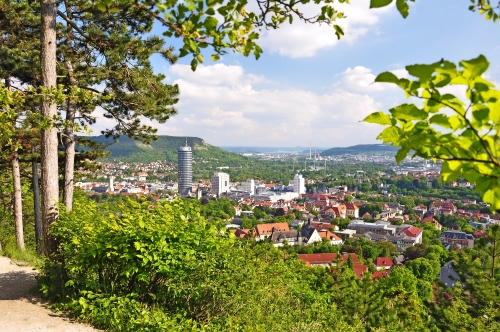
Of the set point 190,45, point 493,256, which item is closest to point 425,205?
point 493,256

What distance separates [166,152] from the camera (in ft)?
579

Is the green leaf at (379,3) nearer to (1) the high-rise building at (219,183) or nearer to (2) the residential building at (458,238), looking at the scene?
(2) the residential building at (458,238)

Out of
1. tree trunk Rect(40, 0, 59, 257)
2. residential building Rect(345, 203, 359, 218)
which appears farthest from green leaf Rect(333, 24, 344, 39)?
residential building Rect(345, 203, 359, 218)

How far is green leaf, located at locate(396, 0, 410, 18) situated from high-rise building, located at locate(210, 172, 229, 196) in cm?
9523

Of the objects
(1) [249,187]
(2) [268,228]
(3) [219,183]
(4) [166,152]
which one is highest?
(4) [166,152]

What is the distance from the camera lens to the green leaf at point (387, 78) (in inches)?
32.9

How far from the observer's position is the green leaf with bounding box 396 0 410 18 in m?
1.02

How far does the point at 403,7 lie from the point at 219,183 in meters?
97.3

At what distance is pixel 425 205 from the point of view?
7556 centimetres

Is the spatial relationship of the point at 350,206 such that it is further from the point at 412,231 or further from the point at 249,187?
the point at 249,187

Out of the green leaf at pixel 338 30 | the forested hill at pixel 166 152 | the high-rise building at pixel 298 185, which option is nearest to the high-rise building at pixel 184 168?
the high-rise building at pixel 298 185

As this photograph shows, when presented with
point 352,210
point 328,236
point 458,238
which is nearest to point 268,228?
point 328,236

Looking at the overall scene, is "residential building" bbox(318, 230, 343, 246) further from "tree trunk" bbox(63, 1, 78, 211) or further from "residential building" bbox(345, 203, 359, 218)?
"tree trunk" bbox(63, 1, 78, 211)

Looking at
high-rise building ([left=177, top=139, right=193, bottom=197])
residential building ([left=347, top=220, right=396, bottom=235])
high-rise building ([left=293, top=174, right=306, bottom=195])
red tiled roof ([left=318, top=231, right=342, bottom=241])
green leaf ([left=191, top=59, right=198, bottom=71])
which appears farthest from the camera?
high-rise building ([left=293, top=174, right=306, bottom=195])
